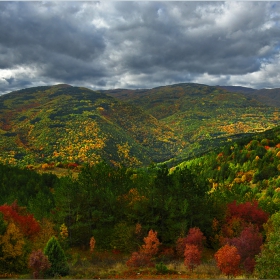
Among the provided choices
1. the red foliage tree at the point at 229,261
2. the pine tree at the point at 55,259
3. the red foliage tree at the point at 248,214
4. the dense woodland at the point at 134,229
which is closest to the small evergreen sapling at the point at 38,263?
the dense woodland at the point at 134,229

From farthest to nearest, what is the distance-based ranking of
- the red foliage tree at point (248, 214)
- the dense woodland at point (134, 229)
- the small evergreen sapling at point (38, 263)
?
the red foliage tree at point (248, 214) → the dense woodland at point (134, 229) → the small evergreen sapling at point (38, 263)

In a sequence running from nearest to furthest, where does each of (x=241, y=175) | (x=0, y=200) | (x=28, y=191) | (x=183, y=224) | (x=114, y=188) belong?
(x=183, y=224), (x=114, y=188), (x=0, y=200), (x=28, y=191), (x=241, y=175)

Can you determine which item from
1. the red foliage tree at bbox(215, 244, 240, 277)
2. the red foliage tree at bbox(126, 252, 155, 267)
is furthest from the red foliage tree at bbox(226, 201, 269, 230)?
the red foliage tree at bbox(215, 244, 240, 277)

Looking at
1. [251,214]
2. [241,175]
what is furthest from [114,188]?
[241,175]

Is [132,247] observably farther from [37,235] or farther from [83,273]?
[37,235]

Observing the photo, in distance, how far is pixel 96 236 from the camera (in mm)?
61500

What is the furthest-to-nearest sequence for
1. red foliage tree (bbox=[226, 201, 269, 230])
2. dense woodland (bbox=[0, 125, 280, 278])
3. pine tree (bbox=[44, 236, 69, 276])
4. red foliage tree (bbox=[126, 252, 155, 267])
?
red foliage tree (bbox=[226, 201, 269, 230]) < red foliage tree (bbox=[126, 252, 155, 267]) < dense woodland (bbox=[0, 125, 280, 278]) < pine tree (bbox=[44, 236, 69, 276])

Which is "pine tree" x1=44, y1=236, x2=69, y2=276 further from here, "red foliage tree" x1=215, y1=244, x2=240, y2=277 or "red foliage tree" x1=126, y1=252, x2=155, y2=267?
"red foliage tree" x1=215, y1=244, x2=240, y2=277

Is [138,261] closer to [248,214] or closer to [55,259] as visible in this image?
[55,259]

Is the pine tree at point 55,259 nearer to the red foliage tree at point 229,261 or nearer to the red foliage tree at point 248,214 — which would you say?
the red foliage tree at point 229,261

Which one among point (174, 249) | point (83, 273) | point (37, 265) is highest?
point (37, 265)

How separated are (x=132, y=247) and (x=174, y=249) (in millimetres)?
9791

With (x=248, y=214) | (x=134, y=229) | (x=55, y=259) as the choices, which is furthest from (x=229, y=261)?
(x=248, y=214)

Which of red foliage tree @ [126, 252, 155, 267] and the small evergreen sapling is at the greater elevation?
the small evergreen sapling
